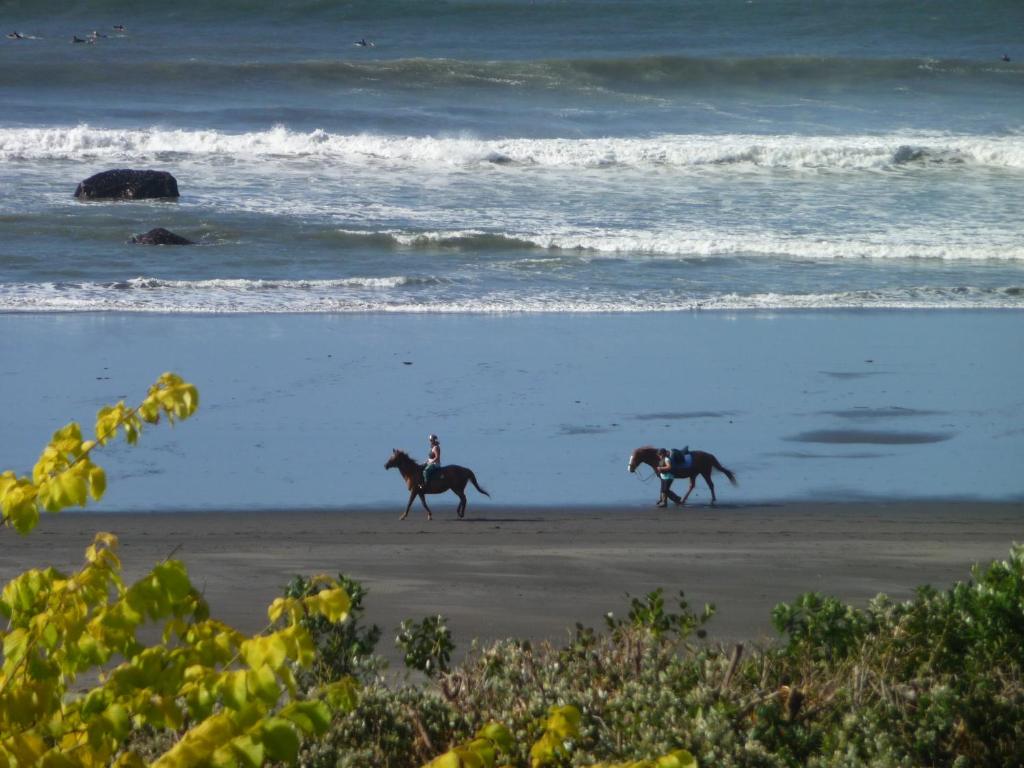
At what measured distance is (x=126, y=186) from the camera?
26.5 m

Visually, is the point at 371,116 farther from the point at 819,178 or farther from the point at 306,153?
the point at 819,178

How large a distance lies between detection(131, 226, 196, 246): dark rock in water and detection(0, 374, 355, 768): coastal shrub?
63.8 feet

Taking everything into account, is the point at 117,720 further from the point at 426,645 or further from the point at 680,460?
the point at 680,460

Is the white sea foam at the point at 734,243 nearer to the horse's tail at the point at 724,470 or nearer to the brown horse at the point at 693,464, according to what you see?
the horse's tail at the point at 724,470

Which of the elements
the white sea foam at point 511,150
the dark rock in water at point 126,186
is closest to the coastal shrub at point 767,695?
the dark rock in water at point 126,186

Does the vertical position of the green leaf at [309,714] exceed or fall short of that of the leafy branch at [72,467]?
it falls short

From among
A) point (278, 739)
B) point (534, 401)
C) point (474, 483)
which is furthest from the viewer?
point (534, 401)

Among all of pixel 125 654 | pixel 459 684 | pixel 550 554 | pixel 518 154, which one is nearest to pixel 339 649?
pixel 459 684

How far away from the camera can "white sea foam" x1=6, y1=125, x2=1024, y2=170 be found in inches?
1237

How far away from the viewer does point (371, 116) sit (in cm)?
3769

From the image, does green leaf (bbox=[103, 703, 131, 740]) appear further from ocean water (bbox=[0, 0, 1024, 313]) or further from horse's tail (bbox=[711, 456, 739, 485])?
ocean water (bbox=[0, 0, 1024, 313])

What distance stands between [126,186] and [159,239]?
493 centimetres

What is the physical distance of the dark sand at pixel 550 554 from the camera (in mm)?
8023

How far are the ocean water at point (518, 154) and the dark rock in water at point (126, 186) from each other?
0.44 metres
